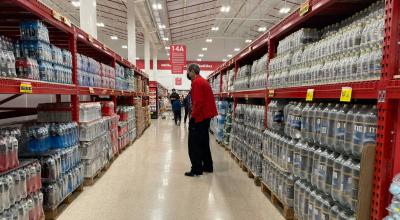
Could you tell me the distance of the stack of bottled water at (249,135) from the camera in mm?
4406

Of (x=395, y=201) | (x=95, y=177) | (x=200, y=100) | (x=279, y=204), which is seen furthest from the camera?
(x=95, y=177)

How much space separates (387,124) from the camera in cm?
172

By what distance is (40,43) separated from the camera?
3064 millimetres

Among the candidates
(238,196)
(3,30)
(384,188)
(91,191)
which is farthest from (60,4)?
(384,188)

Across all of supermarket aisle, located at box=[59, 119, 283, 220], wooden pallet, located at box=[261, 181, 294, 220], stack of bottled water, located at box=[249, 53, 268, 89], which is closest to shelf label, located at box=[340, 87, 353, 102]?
wooden pallet, located at box=[261, 181, 294, 220]

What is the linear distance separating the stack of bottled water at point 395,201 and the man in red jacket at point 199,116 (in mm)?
3335

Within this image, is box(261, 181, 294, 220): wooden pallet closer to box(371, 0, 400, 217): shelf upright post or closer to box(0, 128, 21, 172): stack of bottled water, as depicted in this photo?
box(371, 0, 400, 217): shelf upright post

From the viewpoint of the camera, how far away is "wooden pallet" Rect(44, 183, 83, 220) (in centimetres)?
313

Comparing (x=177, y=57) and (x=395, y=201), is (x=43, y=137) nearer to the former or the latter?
(x=395, y=201)

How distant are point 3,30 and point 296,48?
4038 millimetres

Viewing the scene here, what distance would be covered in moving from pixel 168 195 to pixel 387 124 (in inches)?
118

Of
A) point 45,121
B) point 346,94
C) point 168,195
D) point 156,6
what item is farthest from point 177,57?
point 346,94

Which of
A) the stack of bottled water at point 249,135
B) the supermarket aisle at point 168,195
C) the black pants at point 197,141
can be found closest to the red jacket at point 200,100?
the black pants at point 197,141

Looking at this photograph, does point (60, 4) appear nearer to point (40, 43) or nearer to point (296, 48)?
point (40, 43)
